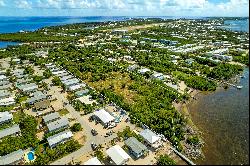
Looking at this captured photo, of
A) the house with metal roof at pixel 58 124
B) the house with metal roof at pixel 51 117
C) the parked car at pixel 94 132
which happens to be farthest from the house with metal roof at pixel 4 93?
the parked car at pixel 94 132

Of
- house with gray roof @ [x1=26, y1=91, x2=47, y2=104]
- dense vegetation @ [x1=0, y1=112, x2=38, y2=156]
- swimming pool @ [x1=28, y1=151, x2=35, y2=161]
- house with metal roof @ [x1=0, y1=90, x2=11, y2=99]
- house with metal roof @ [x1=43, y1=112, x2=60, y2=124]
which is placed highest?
house with metal roof @ [x1=0, y1=90, x2=11, y2=99]

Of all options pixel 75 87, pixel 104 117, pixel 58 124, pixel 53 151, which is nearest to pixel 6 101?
pixel 75 87

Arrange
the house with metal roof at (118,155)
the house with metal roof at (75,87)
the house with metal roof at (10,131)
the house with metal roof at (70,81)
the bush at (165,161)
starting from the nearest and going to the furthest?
the bush at (165,161) → the house with metal roof at (118,155) → the house with metal roof at (10,131) → the house with metal roof at (75,87) → the house with metal roof at (70,81)

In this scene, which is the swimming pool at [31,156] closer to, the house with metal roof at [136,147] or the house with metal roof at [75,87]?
the house with metal roof at [136,147]

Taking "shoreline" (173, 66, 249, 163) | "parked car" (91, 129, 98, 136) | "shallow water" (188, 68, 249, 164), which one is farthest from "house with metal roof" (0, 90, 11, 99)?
"shallow water" (188, 68, 249, 164)

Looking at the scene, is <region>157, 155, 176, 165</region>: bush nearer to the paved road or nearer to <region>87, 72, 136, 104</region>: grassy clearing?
the paved road
